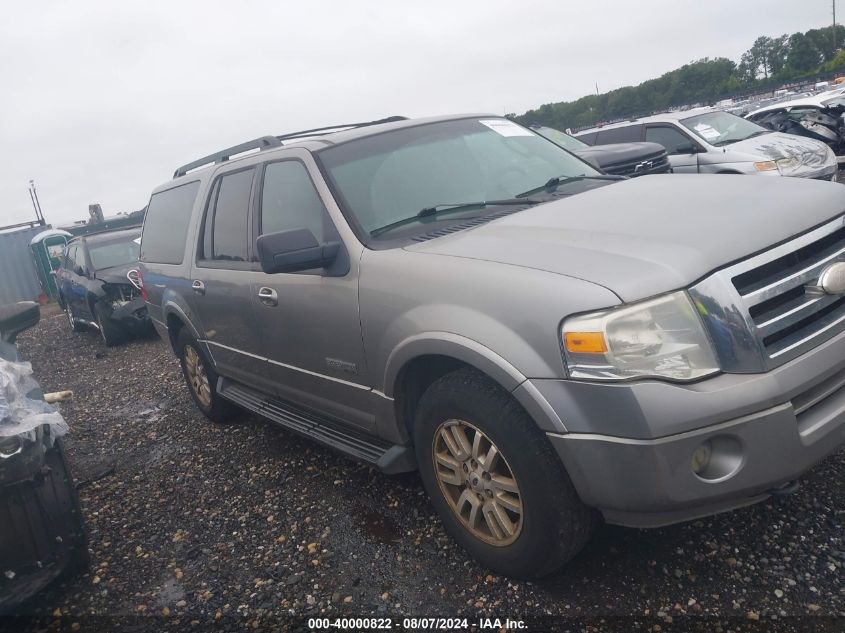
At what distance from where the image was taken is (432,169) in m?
3.41

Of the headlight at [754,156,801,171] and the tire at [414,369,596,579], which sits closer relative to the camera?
the tire at [414,369,596,579]

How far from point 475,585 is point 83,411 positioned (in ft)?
17.4

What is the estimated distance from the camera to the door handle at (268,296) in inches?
138

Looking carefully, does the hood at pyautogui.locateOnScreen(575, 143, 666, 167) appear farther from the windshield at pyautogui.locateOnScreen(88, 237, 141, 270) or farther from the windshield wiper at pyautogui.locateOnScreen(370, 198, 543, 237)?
the windshield at pyautogui.locateOnScreen(88, 237, 141, 270)

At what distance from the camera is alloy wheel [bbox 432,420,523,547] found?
248 cm

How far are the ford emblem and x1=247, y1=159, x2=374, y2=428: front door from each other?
1817 millimetres

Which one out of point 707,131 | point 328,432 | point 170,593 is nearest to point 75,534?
point 170,593

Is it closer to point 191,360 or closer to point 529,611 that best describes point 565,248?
point 529,611

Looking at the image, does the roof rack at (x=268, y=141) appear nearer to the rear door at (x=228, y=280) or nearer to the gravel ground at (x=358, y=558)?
the rear door at (x=228, y=280)

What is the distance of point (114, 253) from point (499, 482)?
9648mm

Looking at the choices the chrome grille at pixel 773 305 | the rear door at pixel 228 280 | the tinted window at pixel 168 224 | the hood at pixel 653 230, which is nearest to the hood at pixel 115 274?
the tinted window at pixel 168 224

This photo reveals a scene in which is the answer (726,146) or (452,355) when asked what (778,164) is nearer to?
(726,146)

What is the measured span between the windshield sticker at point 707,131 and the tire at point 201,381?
7.28 metres

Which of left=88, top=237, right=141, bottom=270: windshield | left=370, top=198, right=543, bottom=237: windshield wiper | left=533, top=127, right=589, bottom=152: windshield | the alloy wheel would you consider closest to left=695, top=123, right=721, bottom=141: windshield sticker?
left=533, top=127, right=589, bottom=152: windshield
